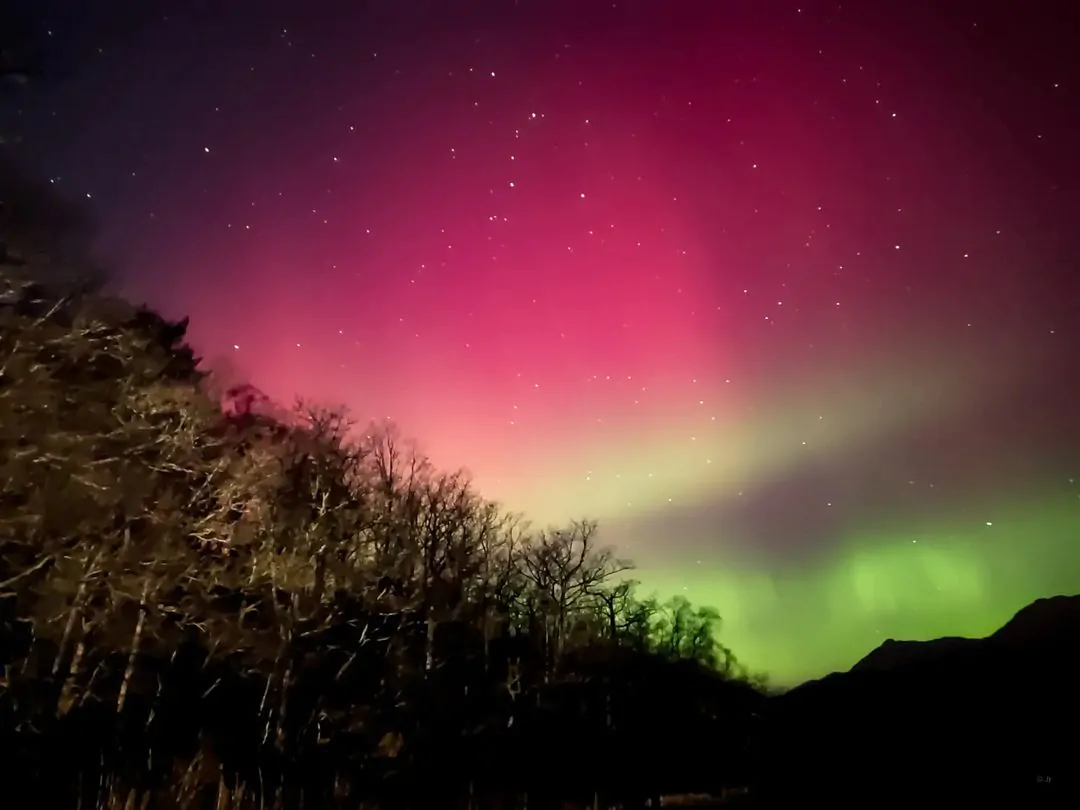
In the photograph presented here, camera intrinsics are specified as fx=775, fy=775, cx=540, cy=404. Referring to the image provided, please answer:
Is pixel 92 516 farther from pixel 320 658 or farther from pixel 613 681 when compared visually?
pixel 613 681

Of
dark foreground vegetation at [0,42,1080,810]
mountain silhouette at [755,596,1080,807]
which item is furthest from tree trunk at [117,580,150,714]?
mountain silhouette at [755,596,1080,807]

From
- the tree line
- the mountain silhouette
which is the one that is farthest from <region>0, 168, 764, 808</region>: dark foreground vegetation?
the mountain silhouette

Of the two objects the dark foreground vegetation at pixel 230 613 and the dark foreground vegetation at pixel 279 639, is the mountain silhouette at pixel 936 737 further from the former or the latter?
the dark foreground vegetation at pixel 230 613

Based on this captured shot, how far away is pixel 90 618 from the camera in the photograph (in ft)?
54.3

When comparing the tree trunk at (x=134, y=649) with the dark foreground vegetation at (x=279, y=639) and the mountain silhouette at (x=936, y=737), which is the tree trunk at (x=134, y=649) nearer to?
the dark foreground vegetation at (x=279, y=639)

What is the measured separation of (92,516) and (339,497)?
364 inches

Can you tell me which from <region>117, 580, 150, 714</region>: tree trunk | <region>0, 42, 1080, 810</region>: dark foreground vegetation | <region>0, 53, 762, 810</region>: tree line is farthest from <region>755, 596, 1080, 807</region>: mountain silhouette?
<region>117, 580, 150, 714</region>: tree trunk

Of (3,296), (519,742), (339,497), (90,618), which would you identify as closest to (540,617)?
(519,742)

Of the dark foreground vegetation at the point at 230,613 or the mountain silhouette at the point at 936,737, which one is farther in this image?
the mountain silhouette at the point at 936,737

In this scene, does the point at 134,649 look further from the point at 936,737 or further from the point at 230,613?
the point at 936,737

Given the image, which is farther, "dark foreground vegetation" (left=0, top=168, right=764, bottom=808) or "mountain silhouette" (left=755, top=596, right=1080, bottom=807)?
"mountain silhouette" (left=755, top=596, right=1080, bottom=807)

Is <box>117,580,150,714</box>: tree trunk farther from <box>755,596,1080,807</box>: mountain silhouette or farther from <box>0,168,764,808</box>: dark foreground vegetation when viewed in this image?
<box>755,596,1080,807</box>: mountain silhouette

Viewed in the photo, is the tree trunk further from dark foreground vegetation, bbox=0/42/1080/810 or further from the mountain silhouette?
the mountain silhouette

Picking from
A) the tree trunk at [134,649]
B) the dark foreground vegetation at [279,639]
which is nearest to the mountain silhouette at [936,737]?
the dark foreground vegetation at [279,639]
